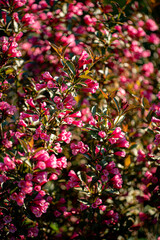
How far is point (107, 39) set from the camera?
1683 mm

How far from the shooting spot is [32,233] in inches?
50.2

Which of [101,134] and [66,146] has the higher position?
[101,134]

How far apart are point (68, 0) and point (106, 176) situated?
5.30 ft

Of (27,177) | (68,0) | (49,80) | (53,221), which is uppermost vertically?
(68,0)

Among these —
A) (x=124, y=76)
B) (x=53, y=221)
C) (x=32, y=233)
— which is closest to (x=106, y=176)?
(x=32, y=233)

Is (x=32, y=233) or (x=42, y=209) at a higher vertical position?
(x=42, y=209)

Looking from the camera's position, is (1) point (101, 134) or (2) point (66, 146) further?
(2) point (66, 146)

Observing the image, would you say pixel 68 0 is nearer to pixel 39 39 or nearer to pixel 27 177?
pixel 39 39

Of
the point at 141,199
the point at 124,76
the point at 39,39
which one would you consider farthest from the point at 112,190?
the point at 39,39

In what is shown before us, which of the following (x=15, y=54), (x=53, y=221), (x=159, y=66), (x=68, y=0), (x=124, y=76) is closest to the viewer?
(x=15, y=54)

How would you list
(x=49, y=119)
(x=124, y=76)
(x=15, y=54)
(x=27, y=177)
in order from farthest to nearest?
1. (x=124, y=76)
2. (x=15, y=54)
3. (x=49, y=119)
4. (x=27, y=177)

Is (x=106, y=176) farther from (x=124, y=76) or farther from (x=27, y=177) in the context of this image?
(x=124, y=76)

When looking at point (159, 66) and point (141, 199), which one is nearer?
point (141, 199)

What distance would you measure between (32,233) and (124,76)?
1.81 m
